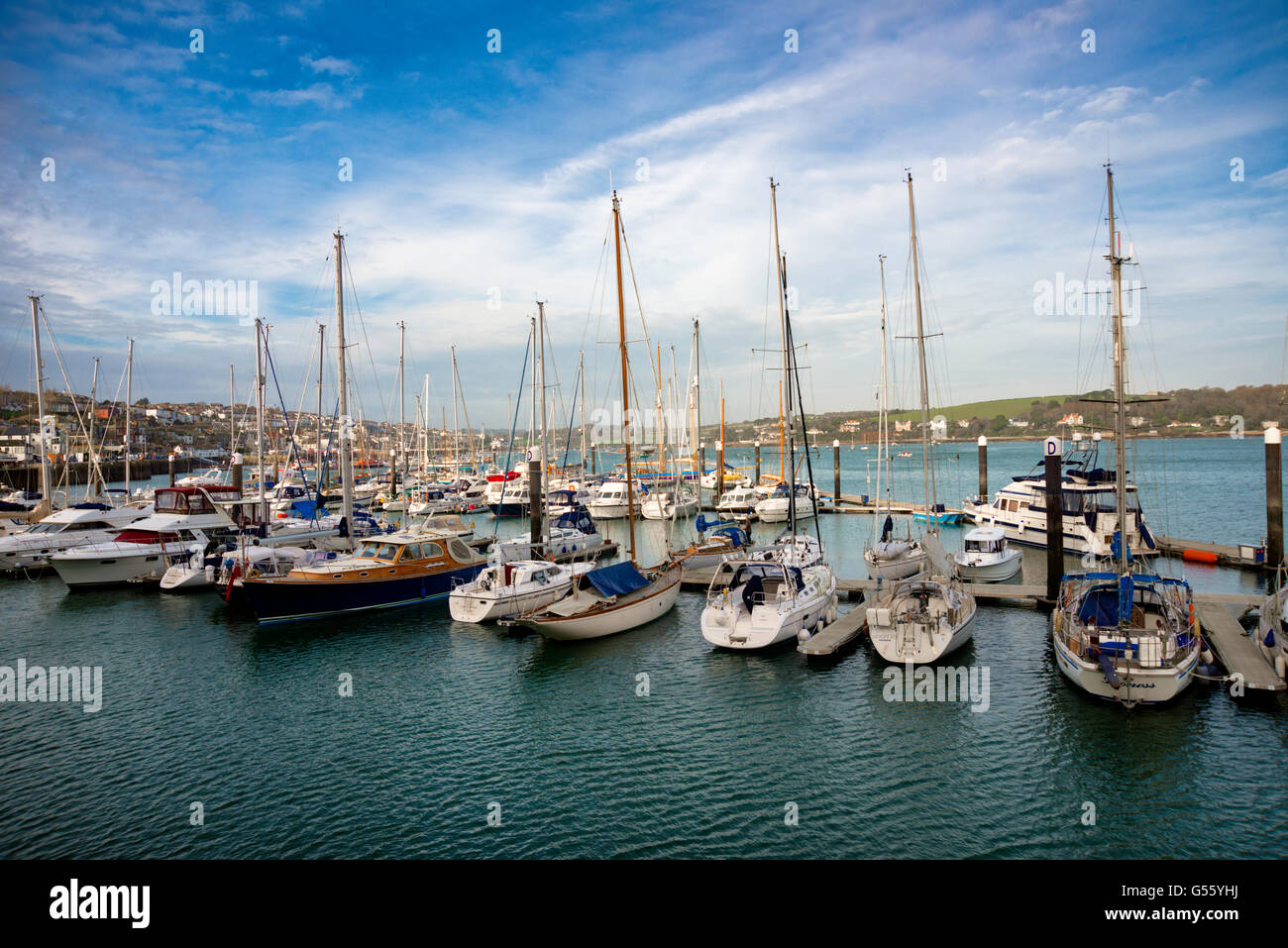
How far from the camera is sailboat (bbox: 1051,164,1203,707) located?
1481 centimetres

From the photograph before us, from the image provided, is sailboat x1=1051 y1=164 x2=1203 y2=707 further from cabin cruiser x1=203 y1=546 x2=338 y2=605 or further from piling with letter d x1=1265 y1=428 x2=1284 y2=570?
cabin cruiser x1=203 y1=546 x2=338 y2=605

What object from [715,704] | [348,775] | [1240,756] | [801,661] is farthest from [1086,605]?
[348,775]

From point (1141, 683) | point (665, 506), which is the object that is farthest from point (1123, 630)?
point (665, 506)

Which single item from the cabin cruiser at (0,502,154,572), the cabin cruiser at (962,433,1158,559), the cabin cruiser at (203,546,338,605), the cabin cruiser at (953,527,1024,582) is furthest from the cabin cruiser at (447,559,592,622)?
the cabin cruiser at (962,433,1158,559)

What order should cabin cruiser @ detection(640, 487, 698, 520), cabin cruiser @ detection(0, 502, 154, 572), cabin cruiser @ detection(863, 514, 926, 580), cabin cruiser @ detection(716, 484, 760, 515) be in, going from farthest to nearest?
cabin cruiser @ detection(716, 484, 760, 515), cabin cruiser @ detection(640, 487, 698, 520), cabin cruiser @ detection(0, 502, 154, 572), cabin cruiser @ detection(863, 514, 926, 580)

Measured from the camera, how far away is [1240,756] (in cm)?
1282

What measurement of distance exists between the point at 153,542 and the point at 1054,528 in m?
36.4

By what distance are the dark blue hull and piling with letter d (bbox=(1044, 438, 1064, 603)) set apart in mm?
20088

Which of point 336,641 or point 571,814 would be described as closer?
point 571,814

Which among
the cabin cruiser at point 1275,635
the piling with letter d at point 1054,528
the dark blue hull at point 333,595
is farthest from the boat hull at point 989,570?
the dark blue hull at point 333,595

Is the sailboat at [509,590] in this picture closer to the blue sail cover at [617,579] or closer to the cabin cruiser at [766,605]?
the blue sail cover at [617,579]
